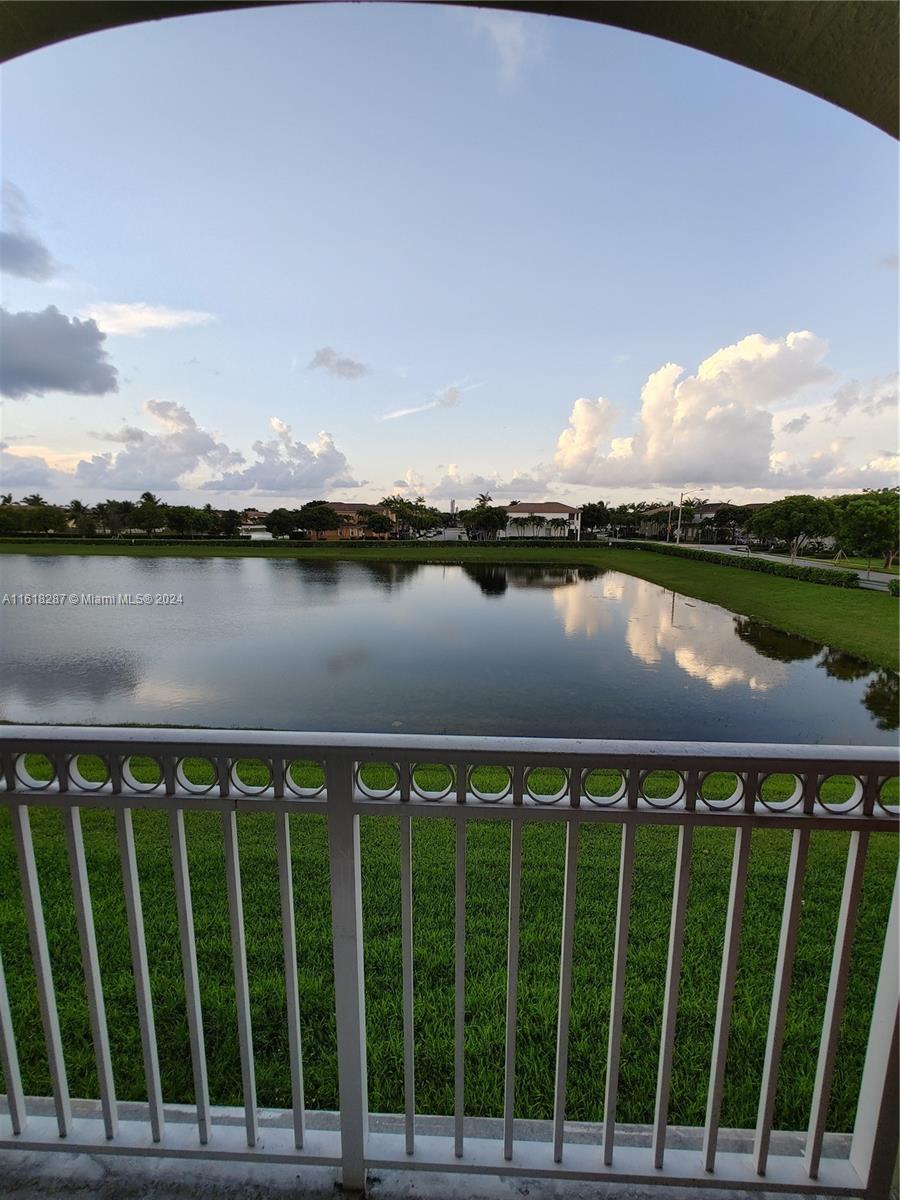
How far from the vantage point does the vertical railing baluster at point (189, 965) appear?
86 centimetres

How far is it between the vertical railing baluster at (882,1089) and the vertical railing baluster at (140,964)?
4.17ft

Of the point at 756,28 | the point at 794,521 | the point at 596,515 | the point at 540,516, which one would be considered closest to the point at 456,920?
the point at 756,28

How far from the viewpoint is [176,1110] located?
1.06 meters

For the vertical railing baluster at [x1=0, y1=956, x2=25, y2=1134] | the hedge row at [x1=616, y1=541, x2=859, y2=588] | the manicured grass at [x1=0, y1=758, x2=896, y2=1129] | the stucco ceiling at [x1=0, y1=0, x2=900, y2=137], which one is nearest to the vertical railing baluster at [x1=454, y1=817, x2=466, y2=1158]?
the manicured grass at [x1=0, y1=758, x2=896, y2=1129]

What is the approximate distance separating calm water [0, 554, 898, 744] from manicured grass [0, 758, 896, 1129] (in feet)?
13.3

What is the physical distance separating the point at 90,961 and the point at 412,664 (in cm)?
878

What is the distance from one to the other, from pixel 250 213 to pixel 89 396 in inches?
54.1

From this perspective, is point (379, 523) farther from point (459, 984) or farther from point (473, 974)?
point (459, 984)

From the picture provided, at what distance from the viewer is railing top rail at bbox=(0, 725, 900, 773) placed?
2.58 ft

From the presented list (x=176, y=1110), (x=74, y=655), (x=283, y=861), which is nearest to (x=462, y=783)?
(x=283, y=861)

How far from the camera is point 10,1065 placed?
0.96 metres

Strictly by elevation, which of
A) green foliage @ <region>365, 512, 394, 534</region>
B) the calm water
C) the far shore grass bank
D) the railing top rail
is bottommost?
the calm water

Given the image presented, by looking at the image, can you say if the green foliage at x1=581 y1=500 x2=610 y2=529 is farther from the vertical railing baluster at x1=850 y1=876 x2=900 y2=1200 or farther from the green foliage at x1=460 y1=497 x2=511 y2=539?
the vertical railing baluster at x1=850 y1=876 x2=900 y2=1200

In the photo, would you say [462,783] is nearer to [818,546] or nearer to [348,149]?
[348,149]
